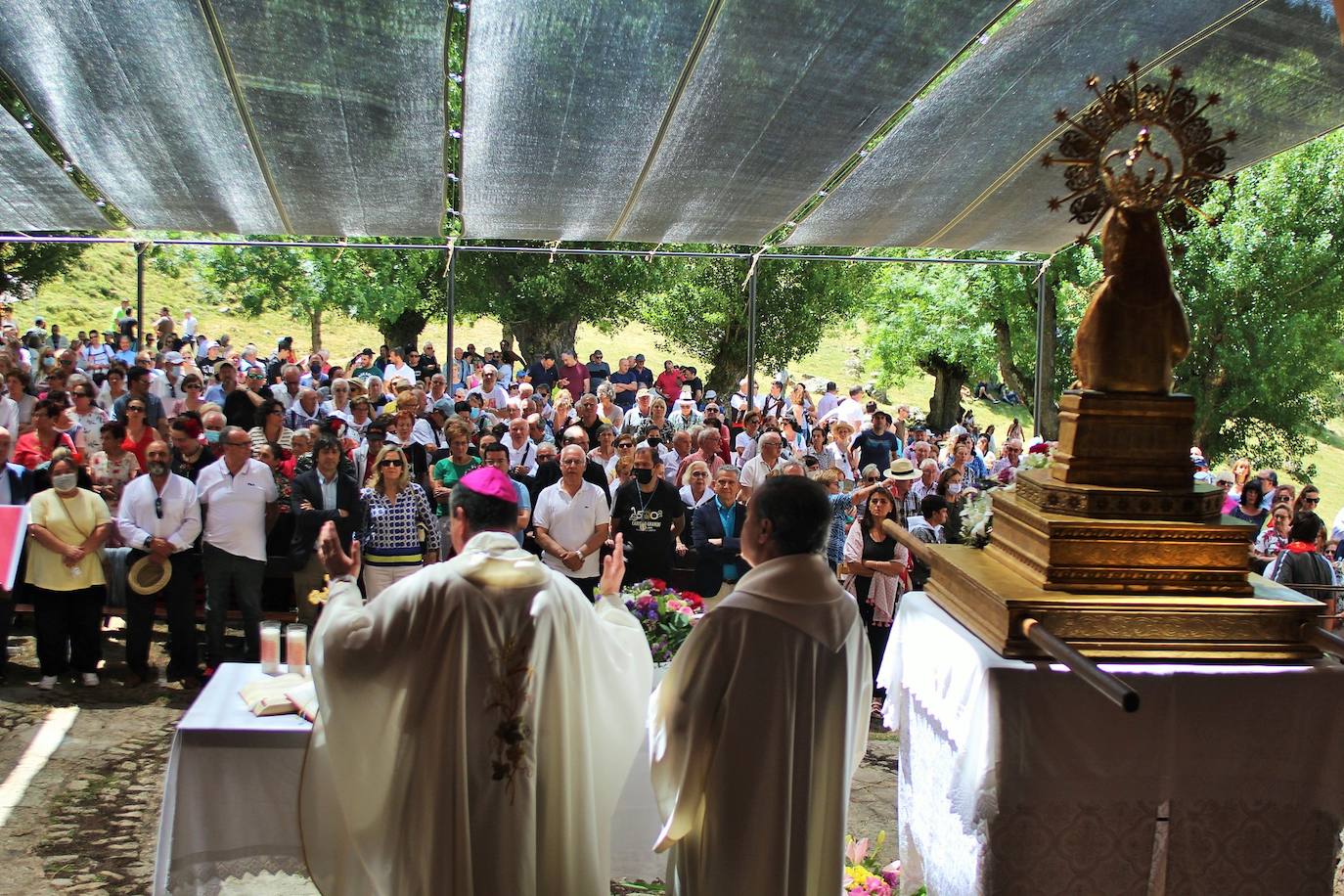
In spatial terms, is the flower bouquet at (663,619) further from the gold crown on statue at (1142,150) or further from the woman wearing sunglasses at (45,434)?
the woman wearing sunglasses at (45,434)

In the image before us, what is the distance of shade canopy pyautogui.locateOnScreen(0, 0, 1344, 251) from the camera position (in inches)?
314

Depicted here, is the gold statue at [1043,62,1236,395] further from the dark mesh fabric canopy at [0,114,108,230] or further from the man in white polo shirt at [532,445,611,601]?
the dark mesh fabric canopy at [0,114,108,230]

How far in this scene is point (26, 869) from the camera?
5387 mm

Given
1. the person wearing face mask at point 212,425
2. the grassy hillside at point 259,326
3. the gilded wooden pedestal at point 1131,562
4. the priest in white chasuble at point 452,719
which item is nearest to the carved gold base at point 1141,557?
the gilded wooden pedestal at point 1131,562

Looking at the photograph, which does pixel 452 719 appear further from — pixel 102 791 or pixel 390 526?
pixel 390 526

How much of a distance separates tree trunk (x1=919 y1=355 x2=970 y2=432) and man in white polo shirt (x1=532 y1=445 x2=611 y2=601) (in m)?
20.2

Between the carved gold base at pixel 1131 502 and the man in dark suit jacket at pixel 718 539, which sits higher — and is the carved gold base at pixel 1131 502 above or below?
above

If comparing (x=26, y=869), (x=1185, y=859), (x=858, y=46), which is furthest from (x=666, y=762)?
(x=858, y=46)

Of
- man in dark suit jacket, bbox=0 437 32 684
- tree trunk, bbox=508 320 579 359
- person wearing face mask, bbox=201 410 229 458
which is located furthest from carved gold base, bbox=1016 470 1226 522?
tree trunk, bbox=508 320 579 359

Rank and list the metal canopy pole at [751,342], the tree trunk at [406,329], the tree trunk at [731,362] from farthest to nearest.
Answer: the tree trunk at [406,329] < the tree trunk at [731,362] < the metal canopy pole at [751,342]

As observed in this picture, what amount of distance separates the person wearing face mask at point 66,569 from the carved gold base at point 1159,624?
6.36 metres

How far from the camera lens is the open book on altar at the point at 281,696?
4117 mm

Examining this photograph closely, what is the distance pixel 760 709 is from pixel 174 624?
5.81 metres

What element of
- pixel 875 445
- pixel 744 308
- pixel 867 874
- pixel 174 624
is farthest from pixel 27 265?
pixel 867 874
